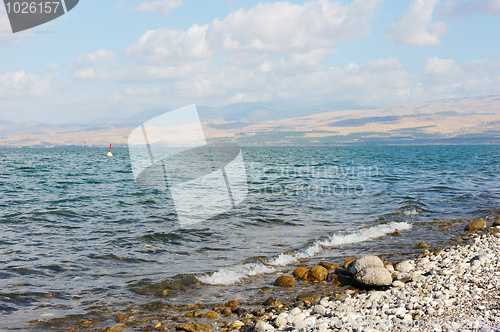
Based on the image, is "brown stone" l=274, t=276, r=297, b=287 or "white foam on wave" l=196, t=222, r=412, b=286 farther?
"white foam on wave" l=196, t=222, r=412, b=286

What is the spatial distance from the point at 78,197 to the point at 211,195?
8483mm

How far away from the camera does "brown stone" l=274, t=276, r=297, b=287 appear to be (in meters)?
9.01

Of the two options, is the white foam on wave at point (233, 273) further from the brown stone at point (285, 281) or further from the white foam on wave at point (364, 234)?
the white foam on wave at point (364, 234)

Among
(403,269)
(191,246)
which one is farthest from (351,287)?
(191,246)

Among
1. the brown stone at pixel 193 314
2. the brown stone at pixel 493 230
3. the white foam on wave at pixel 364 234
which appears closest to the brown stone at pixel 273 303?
the brown stone at pixel 193 314

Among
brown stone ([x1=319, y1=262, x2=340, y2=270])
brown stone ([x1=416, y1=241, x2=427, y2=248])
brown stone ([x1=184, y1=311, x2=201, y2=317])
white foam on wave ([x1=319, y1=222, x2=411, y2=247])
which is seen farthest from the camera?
Answer: white foam on wave ([x1=319, y1=222, x2=411, y2=247])

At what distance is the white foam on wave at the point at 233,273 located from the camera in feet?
31.1

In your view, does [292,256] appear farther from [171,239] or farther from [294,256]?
[171,239]

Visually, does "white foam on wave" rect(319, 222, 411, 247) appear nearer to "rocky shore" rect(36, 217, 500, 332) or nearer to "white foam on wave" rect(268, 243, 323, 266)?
"white foam on wave" rect(268, 243, 323, 266)

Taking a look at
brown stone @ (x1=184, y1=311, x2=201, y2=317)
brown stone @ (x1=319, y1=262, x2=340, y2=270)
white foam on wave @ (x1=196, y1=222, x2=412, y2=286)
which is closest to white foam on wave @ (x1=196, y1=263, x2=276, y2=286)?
white foam on wave @ (x1=196, y1=222, x2=412, y2=286)

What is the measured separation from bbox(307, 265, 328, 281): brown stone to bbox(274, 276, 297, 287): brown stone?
1.85ft

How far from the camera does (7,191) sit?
25.2 m

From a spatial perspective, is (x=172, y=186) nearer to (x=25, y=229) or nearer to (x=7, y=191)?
(x=7, y=191)

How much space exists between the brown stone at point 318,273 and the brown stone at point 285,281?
1.85ft
